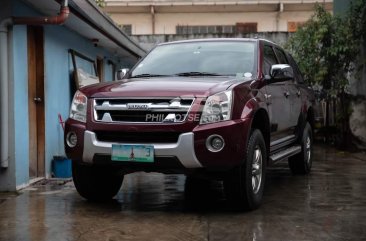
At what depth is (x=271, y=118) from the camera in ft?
20.7

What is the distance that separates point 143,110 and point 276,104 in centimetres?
200

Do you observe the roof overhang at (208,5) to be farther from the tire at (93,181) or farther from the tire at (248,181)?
the tire at (248,181)

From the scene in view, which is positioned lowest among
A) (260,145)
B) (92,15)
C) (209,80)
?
(260,145)

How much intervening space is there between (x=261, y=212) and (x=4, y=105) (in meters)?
3.28

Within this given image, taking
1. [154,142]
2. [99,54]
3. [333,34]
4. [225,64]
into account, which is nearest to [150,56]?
[225,64]

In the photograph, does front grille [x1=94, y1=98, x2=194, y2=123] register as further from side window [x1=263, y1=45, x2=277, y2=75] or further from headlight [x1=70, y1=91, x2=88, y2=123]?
side window [x1=263, y1=45, x2=277, y2=75]

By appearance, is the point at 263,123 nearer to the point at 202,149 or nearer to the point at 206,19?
the point at 202,149

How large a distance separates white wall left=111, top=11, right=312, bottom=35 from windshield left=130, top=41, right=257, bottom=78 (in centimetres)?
1626

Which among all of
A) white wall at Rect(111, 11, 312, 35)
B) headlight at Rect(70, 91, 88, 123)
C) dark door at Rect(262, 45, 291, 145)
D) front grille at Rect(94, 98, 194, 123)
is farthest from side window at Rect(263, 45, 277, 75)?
white wall at Rect(111, 11, 312, 35)

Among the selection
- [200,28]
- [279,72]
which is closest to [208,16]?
[200,28]

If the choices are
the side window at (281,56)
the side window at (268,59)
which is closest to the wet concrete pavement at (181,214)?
the side window at (268,59)

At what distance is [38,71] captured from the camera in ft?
26.2

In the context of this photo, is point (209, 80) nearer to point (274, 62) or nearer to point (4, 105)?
point (274, 62)

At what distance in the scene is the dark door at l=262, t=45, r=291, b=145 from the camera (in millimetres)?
6414
